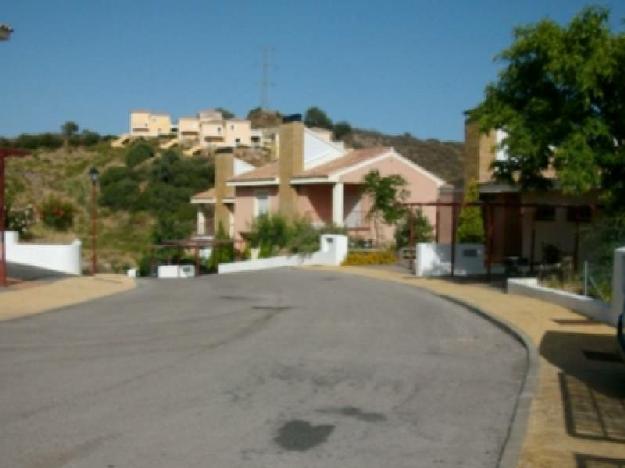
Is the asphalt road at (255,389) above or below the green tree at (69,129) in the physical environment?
below

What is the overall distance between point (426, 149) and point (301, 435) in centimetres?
8663

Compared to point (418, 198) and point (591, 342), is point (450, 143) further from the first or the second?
point (591, 342)

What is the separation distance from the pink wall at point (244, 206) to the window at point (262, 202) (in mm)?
248

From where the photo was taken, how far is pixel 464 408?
7.98 m

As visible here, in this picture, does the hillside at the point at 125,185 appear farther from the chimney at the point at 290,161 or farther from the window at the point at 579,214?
the window at the point at 579,214

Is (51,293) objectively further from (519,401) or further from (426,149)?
(426,149)

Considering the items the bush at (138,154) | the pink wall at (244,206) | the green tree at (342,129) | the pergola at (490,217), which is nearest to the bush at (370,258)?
the pergola at (490,217)

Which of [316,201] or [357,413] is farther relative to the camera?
[316,201]

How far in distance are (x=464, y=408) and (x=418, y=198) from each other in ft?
105

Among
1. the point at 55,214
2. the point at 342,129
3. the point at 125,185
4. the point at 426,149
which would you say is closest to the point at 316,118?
the point at 342,129

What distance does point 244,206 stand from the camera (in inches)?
1714

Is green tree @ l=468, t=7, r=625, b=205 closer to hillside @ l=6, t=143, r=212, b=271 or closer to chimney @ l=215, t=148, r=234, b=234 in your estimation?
chimney @ l=215, t=148, r=234, b=234

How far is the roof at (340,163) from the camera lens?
36.8 metres

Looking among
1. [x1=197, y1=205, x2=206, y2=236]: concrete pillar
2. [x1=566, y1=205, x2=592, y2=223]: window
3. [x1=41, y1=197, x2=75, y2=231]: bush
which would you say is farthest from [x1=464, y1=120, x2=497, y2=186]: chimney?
[x1=41, y1=197, x2=75, y2=231]: bush
